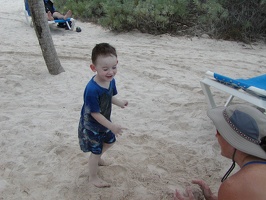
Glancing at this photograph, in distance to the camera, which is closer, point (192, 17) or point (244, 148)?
point (244, 148)

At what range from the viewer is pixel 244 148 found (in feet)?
4.48

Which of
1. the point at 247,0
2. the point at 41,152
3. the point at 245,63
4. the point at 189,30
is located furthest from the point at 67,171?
the point at 247,0

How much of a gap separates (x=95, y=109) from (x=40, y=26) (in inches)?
122

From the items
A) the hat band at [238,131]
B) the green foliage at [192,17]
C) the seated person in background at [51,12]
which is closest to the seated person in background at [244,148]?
the hat band at [238,131]

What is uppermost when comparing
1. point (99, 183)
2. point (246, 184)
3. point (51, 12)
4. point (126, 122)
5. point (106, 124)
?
point (246, 184)

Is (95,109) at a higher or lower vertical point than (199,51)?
higher

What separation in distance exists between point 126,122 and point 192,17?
213 inches

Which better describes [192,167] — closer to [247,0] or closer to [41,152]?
[41,152]

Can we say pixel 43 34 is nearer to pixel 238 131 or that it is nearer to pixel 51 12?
pixel 238 131

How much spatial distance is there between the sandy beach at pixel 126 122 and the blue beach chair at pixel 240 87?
0.54 m

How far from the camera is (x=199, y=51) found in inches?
242

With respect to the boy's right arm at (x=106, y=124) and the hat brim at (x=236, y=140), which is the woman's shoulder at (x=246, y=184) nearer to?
the hat brim at (x=236, y=140)

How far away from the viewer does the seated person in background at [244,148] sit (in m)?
1.26

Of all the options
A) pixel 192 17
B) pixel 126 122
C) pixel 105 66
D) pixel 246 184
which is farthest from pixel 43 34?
pixel 192 17
